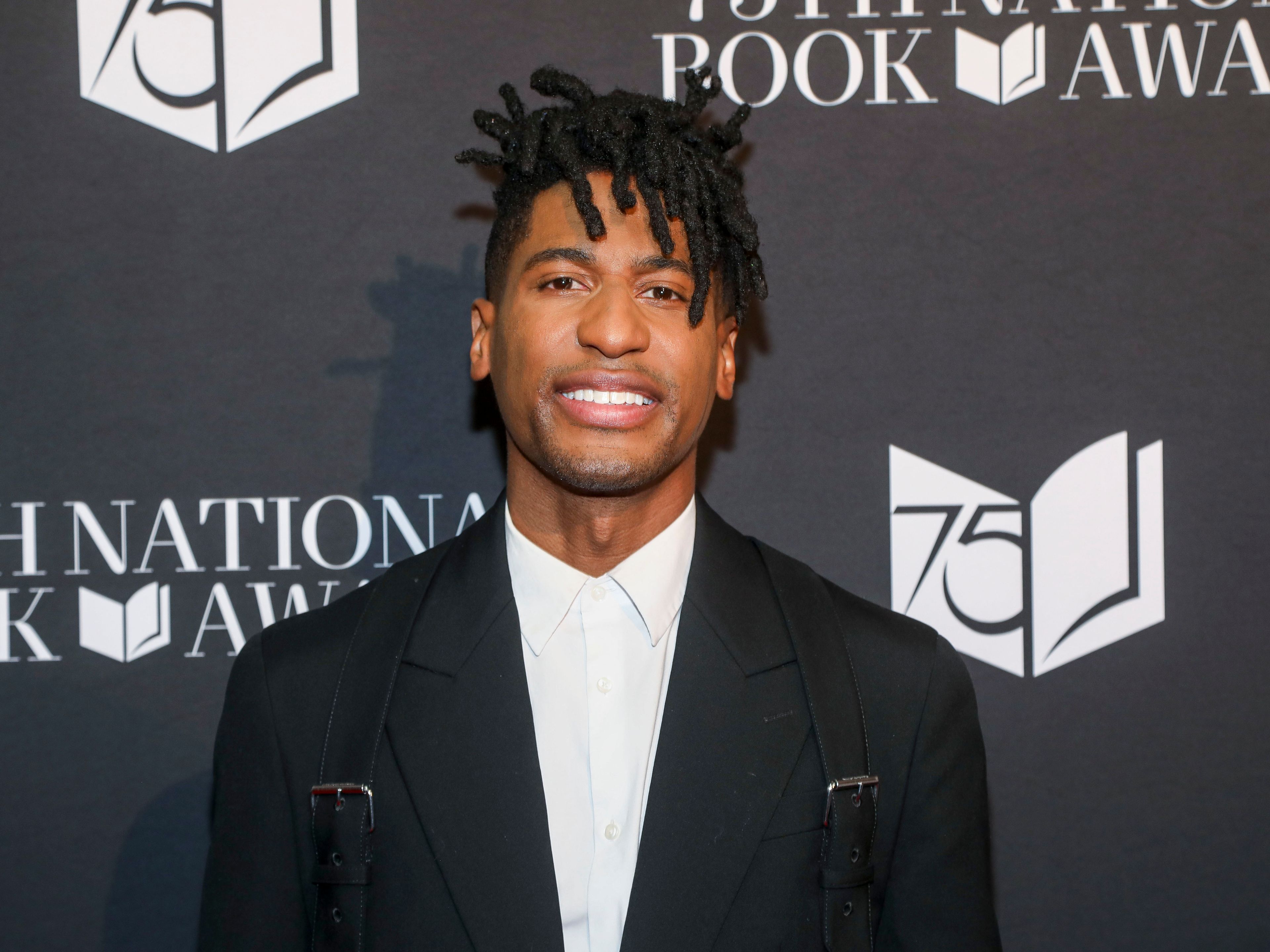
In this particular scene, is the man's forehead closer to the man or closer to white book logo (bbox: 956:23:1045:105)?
the man

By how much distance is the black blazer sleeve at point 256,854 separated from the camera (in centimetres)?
112

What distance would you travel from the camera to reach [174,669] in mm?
1581

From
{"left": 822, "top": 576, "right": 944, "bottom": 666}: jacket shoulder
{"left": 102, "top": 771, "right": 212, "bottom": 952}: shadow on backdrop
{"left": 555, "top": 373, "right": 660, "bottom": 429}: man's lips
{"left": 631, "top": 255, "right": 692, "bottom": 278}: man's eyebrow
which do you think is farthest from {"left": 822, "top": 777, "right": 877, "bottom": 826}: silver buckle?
{"left": 102, "top": 771, "right": 212, "bottom": 952}: shadow on backdrop

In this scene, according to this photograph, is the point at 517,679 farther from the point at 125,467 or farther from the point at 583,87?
the point at 125,467

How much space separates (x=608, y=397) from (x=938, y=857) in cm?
61

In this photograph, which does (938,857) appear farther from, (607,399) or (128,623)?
(128,623)

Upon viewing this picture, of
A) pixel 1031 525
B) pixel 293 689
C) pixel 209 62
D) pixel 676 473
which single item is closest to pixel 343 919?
pixel 293 689

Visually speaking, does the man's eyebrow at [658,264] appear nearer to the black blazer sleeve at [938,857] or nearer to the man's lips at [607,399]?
the man's lips at [607,399]

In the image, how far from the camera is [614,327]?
41.9 inches

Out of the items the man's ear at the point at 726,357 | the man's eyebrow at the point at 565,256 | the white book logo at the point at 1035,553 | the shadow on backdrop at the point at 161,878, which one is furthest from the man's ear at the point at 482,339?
the shadow on backdrop at the point at 161,878

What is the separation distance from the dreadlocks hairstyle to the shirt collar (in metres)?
0.25

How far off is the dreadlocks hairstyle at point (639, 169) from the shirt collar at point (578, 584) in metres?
0.25

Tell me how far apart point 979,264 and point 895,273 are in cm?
12

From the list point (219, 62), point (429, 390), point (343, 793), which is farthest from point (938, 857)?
point (219, 62)
